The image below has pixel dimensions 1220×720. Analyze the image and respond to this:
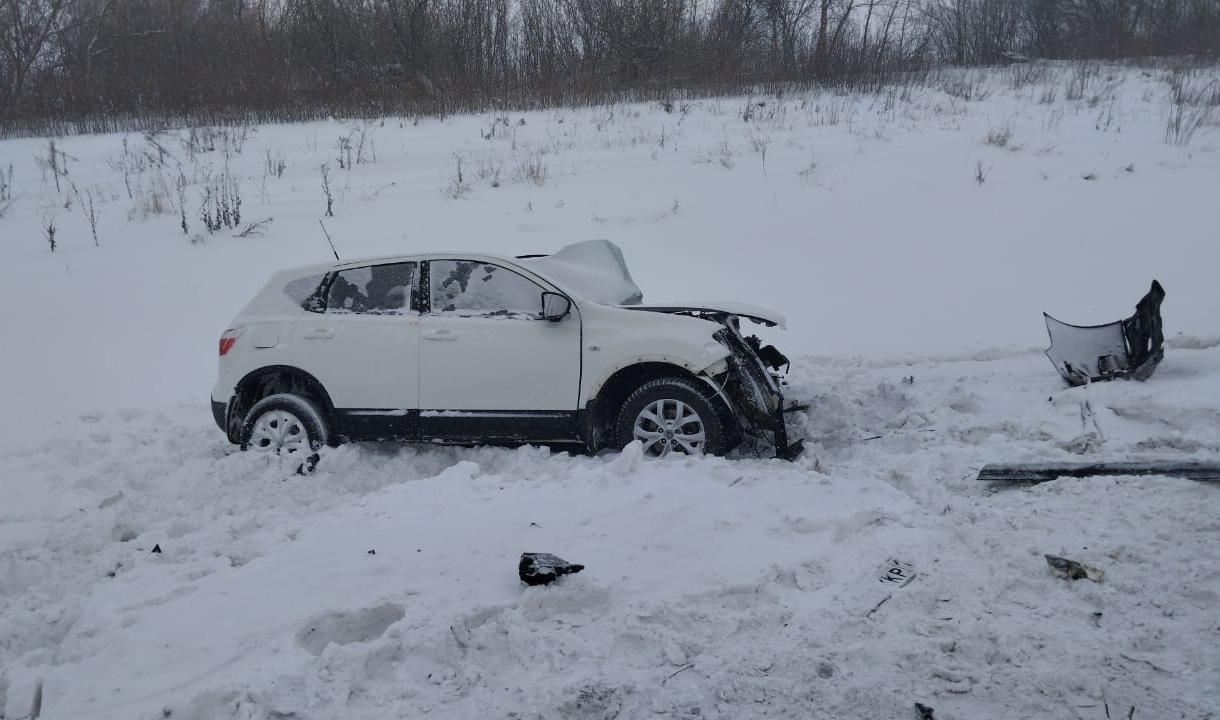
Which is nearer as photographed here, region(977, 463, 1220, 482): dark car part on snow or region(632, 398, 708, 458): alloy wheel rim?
region(977, 463, 1220, 482): dark car part on snow

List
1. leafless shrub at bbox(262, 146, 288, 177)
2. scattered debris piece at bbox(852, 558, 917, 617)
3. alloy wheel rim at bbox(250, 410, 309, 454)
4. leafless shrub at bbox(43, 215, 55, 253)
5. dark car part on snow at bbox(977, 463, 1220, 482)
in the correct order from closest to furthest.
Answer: scattered debris piece at bbox(852, 558, 917, 617) → dark car part on snow at bbox(977, 463, 1220, 482) → alloy wheel rim at bbox(250, 410, 309, 454) → leafless shrub at bbox(43, 215, 55, 253) → leafless shrub at bbox(262, 146, 288, 177)

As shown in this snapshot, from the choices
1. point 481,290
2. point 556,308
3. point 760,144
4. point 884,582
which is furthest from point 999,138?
point 884,582

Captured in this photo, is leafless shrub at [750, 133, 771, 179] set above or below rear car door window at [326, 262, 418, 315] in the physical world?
above

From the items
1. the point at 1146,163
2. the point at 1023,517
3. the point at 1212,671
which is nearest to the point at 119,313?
the point at 1023,517

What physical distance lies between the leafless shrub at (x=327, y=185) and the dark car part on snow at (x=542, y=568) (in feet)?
33.2

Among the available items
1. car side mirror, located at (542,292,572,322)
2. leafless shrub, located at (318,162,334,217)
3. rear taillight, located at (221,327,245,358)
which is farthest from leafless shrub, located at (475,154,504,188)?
car side mirror, located at (542,292,572,322)

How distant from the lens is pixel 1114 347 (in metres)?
6.88

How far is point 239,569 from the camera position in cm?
427

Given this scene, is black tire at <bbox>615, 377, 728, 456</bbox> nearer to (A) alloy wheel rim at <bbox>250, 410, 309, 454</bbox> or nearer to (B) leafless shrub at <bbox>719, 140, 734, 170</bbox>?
(A) alloy wheel rim at <bbox>250, 410, 309, 454</bbox>

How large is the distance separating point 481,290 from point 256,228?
792 cm

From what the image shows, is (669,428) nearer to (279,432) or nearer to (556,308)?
(556,308)

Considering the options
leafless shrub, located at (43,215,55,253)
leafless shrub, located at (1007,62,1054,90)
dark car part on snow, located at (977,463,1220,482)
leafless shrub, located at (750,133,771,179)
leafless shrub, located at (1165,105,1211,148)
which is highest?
leafless shrub, located at (1007,62,1054,90)

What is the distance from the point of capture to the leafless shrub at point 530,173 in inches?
540

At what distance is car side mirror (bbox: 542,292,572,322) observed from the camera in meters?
5.72
